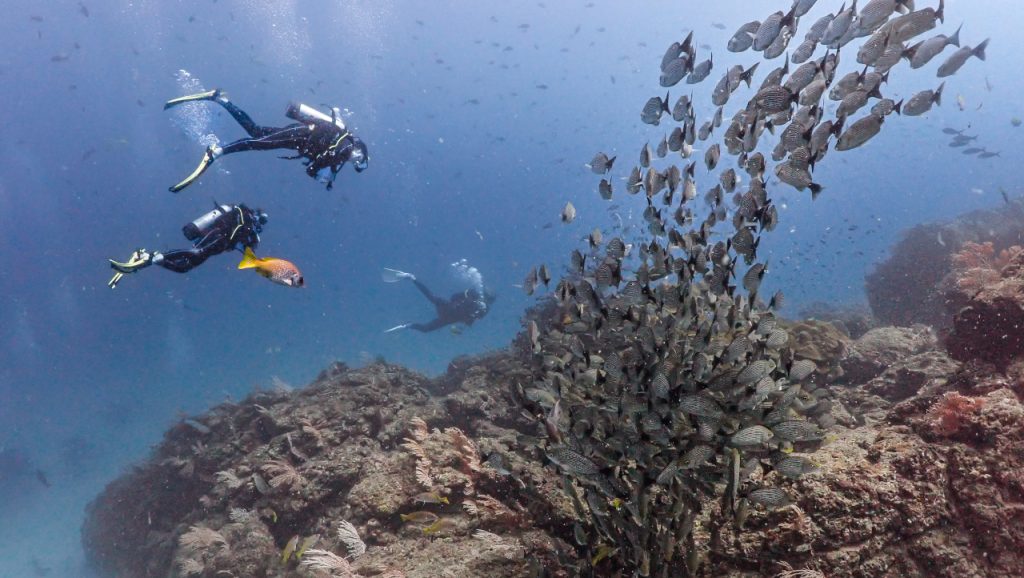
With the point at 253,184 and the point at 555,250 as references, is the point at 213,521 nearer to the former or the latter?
the point at 253,184

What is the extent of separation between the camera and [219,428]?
10305mm

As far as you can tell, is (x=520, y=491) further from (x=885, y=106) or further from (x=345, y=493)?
(x=885, y=106)

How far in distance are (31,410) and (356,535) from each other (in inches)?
2293

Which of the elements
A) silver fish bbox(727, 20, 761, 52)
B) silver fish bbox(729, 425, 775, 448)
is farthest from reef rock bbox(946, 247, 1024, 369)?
silver fish bbox(729, 425, 775, 448)

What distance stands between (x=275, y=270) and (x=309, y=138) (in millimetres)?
3552

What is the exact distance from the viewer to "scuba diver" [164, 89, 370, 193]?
23.6ft

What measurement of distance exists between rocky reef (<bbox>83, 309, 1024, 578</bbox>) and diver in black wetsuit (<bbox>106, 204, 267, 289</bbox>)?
3251 mm

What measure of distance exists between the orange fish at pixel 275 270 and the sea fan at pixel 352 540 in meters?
2.53

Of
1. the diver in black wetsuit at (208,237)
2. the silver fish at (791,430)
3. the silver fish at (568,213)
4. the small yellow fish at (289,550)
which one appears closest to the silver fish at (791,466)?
the silver fish at (791,430)

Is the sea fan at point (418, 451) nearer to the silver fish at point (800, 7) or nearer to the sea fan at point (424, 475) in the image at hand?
the sea fan at point (424, 475)

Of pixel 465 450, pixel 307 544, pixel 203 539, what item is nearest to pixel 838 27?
pixel 465 450

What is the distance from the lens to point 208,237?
6.02m

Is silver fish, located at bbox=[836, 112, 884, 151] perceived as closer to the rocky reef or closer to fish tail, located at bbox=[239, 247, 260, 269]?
the rocky reef

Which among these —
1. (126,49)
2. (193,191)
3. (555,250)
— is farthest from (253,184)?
(555,250)
